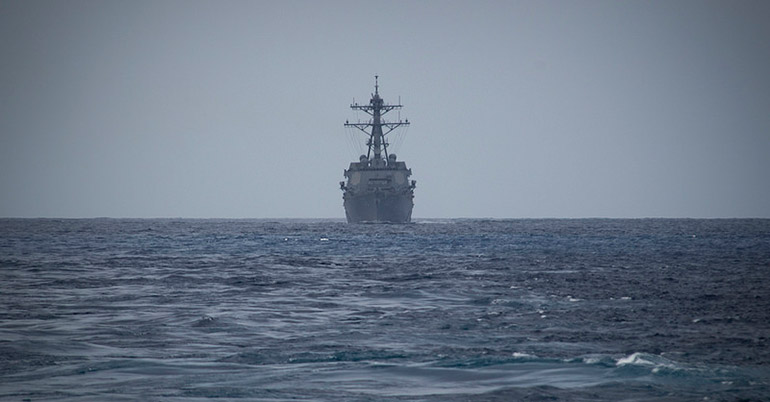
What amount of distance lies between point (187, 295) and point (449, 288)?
746cm

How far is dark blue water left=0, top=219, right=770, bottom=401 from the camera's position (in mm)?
11109

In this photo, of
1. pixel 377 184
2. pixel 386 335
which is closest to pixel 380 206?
pixel 377 184

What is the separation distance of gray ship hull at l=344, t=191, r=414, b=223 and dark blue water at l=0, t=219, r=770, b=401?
3292 inches

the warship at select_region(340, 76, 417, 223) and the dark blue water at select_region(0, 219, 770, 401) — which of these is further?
the warship at select_region(340, 76, 417, 223)

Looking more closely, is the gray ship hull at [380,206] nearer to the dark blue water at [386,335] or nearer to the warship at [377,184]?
the warship at [377,184]

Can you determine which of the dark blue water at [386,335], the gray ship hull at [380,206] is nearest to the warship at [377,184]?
the gray ship hull at [380,206]

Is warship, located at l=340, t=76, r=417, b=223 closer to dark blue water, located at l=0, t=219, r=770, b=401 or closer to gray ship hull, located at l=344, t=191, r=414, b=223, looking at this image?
gray ship hull, located at l=344, t=191, r=414, b=223

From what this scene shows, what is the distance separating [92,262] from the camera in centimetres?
3819

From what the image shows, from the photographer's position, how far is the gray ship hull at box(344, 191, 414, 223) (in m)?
116

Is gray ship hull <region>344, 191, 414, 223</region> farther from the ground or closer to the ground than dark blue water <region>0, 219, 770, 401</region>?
farther from the ground

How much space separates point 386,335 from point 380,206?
3981 inches

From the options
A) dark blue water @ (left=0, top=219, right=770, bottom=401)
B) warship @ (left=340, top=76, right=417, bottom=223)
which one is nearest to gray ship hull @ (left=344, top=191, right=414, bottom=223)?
warship @ (left=340, top=76, right=417, bottom=223)

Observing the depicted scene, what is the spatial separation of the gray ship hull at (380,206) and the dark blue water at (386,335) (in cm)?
8361

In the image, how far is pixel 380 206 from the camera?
116875 mm
